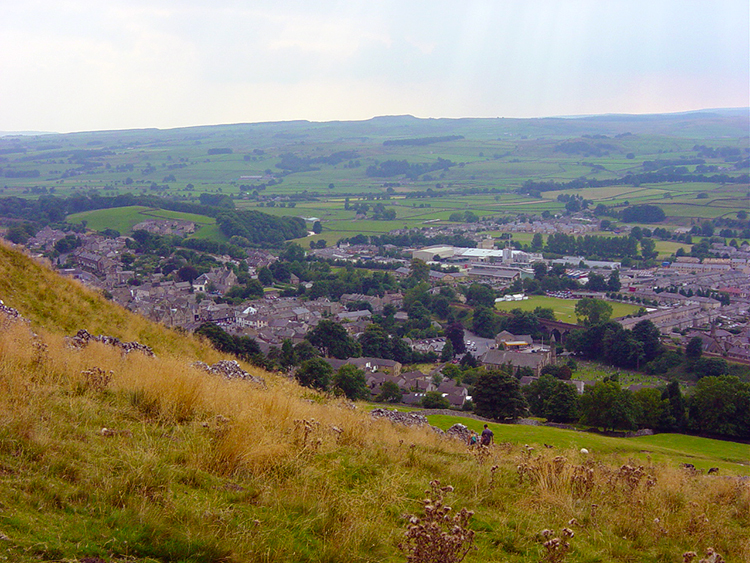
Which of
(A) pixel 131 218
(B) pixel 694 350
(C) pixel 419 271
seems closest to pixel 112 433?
(B) pixel 694 350

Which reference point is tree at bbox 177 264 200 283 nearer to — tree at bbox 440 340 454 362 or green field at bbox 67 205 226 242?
green field at bbox 67 205 226 242

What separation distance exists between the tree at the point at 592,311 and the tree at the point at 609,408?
22823mm

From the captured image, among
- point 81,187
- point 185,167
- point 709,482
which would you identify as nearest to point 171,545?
point 709,482

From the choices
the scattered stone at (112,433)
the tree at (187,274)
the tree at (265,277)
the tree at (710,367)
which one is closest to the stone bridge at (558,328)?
the tree at (710,367)

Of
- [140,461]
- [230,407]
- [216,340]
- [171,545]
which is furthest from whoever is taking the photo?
[216,340]

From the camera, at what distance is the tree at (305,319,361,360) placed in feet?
122

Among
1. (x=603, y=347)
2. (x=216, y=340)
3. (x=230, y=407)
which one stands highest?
(x=230, y=407)

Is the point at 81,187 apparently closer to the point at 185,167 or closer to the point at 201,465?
the point at 185,167

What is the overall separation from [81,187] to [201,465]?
441 feet

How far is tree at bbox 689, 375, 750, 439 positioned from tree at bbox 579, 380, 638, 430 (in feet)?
8.54

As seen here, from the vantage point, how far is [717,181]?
131 meters

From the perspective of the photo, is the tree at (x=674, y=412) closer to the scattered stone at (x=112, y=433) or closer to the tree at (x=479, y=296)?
the scattered stone at (x=112, y=433)

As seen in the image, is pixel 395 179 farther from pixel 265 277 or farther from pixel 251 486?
pixel 251 486

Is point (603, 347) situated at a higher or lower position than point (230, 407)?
lower
